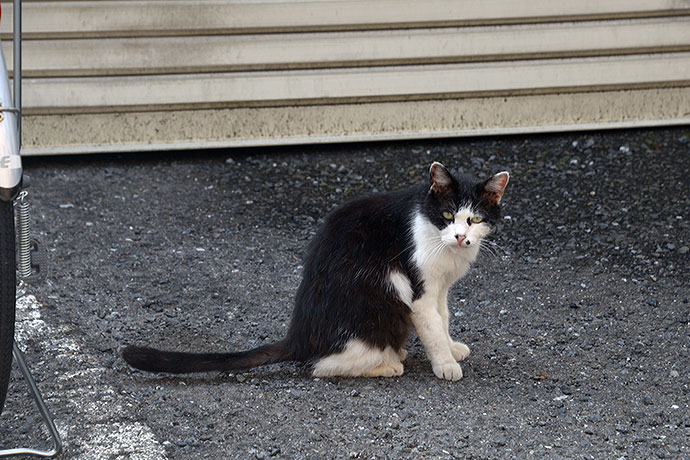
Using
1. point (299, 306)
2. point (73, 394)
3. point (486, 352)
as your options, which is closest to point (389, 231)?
point (299, 306)

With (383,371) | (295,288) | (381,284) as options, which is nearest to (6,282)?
(381,284)

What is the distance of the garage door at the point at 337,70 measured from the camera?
561 centimetres

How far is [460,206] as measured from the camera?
3.18 m

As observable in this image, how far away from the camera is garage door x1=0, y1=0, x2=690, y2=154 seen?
5613mm

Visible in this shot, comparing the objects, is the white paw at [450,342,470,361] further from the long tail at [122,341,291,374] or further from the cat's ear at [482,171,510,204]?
the long tail at [122,341,291,374]

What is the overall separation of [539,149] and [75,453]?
12.6 feet

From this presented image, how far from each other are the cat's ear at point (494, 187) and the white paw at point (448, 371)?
64 centimetres

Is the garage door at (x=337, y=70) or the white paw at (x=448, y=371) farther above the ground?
the garage door at (x=337, y=70)

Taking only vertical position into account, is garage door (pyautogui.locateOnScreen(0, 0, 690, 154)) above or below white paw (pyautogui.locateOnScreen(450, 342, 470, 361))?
above

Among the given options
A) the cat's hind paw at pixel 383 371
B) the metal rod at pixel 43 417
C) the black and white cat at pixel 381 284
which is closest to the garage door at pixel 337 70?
the black and white cat at pixel 381 284

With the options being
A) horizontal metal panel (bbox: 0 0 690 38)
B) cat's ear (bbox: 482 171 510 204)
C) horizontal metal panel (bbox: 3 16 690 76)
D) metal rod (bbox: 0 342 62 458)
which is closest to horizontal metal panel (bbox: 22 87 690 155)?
horizontal metal panel (bbox: 3 16 690 76)

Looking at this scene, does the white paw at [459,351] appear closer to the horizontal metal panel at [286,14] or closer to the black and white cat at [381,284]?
the black and white cat at [381,284]

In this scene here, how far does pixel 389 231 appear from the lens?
3.31m

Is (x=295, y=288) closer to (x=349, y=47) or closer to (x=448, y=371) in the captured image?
(x=448, y=371)
